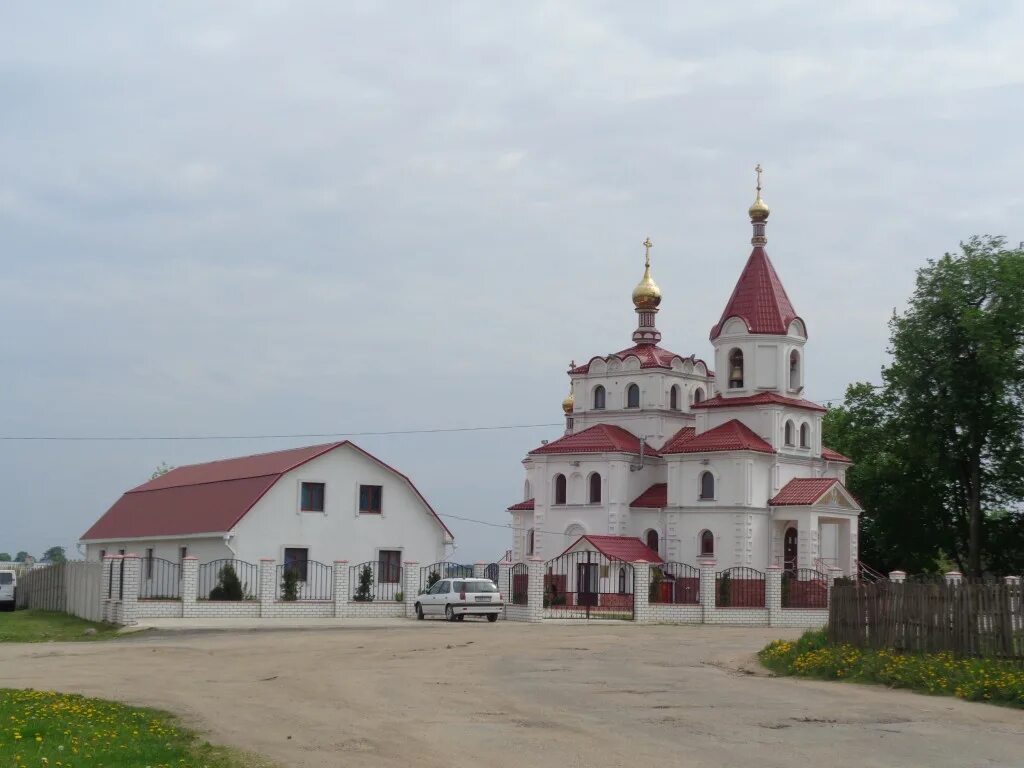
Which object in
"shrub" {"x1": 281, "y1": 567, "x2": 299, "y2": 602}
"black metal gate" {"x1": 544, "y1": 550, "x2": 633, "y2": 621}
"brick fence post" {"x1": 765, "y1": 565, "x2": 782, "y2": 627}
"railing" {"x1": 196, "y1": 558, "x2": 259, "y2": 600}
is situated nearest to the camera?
"shrub" {"x1": 281, "y1": 567, "x2": 299, "y2": 602}

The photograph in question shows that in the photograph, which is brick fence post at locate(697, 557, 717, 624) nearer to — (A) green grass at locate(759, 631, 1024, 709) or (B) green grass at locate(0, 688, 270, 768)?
(A) green grass at locate(759, 631, 1024, 709)

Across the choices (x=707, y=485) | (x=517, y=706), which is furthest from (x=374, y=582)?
(x=517, y=706)

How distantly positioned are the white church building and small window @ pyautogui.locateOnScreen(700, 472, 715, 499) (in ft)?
0.16

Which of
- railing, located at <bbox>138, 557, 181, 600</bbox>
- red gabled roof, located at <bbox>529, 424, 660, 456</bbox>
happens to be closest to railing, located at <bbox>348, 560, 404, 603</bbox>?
railing, located at <bbox>138, 557, 181, 600</bbox>

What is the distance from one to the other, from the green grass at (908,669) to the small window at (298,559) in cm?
2276

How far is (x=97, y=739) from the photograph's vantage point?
12.1 m

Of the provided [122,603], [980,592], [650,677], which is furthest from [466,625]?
[980,592]

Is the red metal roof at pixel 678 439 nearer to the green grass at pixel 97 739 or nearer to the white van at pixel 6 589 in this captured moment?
the white van at pixel 6 589

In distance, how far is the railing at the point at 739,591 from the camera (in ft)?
137

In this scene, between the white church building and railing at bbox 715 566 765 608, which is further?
the white church building

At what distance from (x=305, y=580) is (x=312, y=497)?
2943mm

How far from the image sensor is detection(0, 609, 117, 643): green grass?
2923cm

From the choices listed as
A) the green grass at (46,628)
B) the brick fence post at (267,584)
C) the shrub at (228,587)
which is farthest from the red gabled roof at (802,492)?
the green grass at (46,628)

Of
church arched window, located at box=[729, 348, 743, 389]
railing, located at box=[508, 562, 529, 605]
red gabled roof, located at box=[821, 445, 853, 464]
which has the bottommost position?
railing, located at box=[508, 562, 529, 605]
